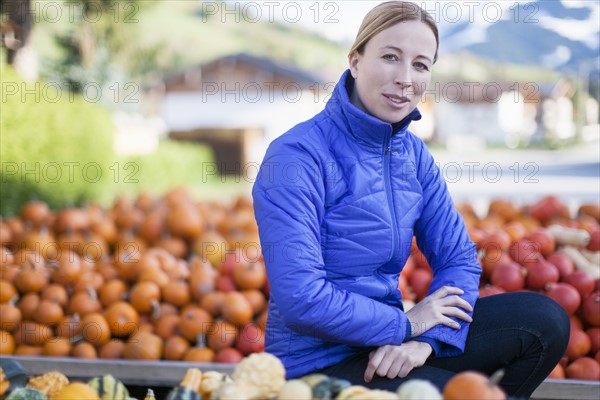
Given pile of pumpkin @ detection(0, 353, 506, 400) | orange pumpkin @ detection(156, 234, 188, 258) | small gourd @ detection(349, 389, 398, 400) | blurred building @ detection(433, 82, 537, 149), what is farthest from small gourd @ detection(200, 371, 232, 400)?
blurred building @ detection(433, 82, 537, 149)

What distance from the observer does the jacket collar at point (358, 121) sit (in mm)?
1930

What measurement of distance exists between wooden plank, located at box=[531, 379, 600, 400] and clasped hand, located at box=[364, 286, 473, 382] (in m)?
0.74

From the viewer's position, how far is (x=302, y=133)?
1.95 meters

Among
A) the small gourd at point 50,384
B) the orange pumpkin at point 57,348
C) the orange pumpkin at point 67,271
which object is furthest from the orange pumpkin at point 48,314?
the small gourd at point 50,384

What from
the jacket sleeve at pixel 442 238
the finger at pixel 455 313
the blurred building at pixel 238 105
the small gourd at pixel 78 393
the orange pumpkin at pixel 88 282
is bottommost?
the orange pumpkin at pixel 88 282

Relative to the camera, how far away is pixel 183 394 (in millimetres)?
1484

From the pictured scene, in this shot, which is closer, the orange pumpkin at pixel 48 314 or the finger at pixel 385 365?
the finger at pixel 385 365

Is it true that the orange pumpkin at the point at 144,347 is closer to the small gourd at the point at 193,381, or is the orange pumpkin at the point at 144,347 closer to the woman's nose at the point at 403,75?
the small gourd at the point at 193,381

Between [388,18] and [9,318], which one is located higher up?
[388,18]

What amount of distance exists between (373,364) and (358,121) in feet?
2.20

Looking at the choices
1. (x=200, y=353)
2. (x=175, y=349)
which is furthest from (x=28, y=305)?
(x=200, y=353)

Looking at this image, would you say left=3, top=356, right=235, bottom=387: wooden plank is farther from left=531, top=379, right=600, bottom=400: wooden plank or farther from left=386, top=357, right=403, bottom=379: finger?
left=531, top=379, right=600, bottom=400: wooden plank

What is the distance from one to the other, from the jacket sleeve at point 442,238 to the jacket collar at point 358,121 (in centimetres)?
21

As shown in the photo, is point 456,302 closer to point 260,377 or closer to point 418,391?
point 418,391
